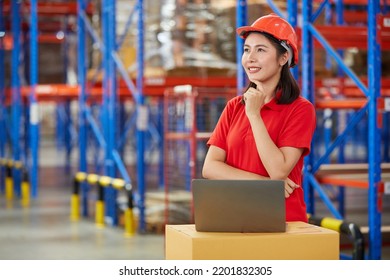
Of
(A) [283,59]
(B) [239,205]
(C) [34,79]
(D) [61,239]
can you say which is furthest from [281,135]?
(C) [34,79]

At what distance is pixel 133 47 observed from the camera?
11820 millimetres

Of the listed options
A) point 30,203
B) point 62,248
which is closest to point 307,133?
point 62,248

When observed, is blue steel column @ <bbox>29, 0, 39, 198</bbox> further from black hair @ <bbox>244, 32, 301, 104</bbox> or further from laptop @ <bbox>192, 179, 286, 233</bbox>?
laptop @ <bbox>192, 179, 286, 233</bbox>

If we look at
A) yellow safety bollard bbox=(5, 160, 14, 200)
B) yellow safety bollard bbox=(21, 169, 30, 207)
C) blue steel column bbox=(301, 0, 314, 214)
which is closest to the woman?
blue steel column bbox=(301, 0, 314, 214)

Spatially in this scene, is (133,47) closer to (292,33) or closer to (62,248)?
(62,248)

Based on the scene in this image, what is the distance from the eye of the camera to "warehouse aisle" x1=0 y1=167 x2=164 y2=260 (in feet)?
27.6

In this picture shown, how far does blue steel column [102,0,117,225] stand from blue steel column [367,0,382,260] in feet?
16.0

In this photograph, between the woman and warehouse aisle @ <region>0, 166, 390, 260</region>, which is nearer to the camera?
the woman

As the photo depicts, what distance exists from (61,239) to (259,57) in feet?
20.9

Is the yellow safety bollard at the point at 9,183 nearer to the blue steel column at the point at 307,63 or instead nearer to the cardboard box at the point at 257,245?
the blue steel column at the point at 307,63

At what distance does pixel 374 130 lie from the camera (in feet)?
20.1

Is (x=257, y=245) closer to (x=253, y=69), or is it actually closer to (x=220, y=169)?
(x=220, y=169)

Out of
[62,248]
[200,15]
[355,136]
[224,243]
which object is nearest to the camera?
[224,243]

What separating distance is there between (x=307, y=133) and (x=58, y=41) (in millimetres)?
15304
